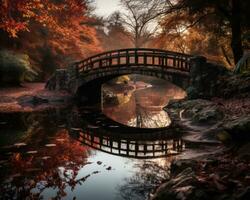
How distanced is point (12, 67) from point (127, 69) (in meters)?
8.02

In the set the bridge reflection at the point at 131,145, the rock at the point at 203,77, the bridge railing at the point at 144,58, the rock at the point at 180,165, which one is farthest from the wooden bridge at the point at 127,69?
the rock at the point at 180,165

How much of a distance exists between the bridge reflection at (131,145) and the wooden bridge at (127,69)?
7.85 meters

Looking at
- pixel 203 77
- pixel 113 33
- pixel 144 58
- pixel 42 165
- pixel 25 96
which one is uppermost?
pixel 113 33

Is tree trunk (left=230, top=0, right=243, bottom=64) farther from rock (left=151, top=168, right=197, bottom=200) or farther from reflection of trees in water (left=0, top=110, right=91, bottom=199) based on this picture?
rock (left=151, top=168, right=197, bottom=200)

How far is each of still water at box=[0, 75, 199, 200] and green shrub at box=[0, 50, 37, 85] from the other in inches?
309

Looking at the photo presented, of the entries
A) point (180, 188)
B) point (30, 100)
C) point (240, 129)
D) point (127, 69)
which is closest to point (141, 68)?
point (127, 69)

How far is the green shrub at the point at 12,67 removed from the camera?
81.3 feet

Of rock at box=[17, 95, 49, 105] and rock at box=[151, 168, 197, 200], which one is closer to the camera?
rock at box=[151, 168, 197, 200]

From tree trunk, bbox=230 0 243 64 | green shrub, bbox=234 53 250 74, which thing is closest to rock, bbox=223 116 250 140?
green shrub, bbox=234 53 250 74

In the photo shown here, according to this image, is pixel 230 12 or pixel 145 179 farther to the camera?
pixel 230 12

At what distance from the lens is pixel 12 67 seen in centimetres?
2491

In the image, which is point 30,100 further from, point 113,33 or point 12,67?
point 113,33

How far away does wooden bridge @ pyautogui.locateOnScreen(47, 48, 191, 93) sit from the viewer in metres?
20.4

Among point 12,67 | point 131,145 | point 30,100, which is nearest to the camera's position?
point 131,145
